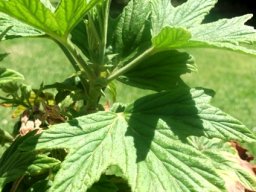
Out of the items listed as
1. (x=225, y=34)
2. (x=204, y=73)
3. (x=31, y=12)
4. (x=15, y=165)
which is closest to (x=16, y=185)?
(x=15, y=165)

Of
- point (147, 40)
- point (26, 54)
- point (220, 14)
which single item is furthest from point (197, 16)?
point (220, 14)

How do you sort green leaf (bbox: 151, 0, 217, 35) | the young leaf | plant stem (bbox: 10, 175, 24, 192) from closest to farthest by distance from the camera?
the young leaf < plant stem (bbox: 10, 175, 24, 192) < green leaf (bbox: 151, 0, 217, 35)

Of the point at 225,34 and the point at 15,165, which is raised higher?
the point at 225,34

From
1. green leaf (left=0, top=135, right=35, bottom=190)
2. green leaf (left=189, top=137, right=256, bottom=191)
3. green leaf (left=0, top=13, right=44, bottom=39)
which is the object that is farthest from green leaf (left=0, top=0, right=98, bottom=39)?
green leaf (left=189, top=137, right=256, bottom=191)

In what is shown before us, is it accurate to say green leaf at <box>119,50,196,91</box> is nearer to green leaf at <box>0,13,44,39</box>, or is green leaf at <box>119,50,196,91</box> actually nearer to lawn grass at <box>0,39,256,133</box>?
green leaf at <box>0,13,44,39</box>

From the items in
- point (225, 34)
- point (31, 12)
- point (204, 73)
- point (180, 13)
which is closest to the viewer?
point (31, 12)

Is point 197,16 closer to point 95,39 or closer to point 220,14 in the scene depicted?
point 95,39

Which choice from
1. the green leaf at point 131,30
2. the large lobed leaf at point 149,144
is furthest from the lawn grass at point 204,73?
the large lobed leaf at point 149,144

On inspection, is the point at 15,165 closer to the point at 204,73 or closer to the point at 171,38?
the point at 171,38
